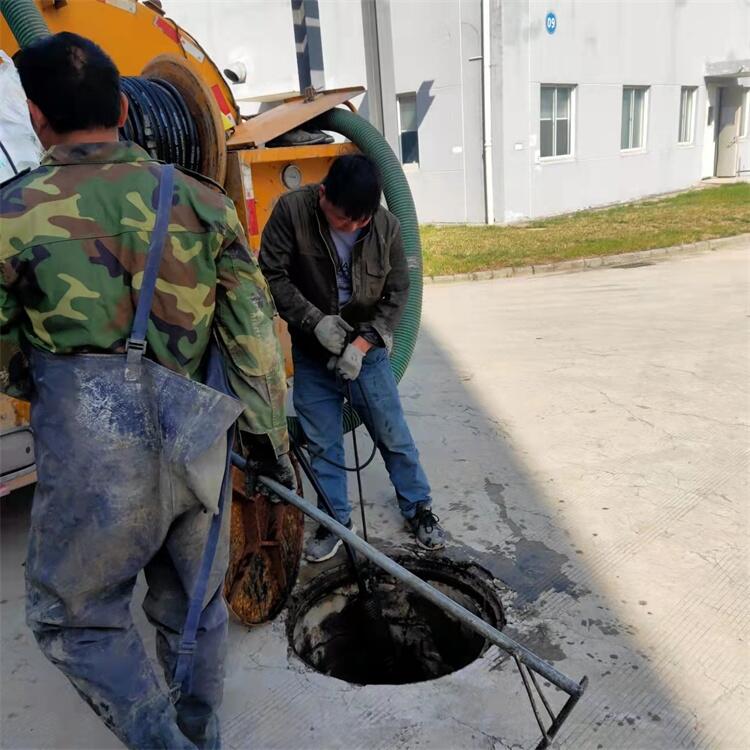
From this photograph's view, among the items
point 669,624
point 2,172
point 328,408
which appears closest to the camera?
point 2,172

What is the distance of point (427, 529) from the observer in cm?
322

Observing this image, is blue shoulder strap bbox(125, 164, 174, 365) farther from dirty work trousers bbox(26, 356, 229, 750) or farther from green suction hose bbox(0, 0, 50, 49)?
green suction hose bbox(0, 0, 50, 49)

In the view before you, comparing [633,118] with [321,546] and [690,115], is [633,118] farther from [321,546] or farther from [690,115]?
[321,546]

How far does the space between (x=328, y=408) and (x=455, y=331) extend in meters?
3.72

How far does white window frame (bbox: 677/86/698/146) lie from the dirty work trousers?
60.9 feet

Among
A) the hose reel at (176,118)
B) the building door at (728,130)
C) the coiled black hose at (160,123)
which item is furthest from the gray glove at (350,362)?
the building door at (728,130)

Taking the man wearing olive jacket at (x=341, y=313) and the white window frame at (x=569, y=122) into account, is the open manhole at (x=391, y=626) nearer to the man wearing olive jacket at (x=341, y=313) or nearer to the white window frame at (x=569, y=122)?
the man wearing olive jacket at (x=341, y=313)

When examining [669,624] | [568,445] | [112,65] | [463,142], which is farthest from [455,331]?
[463,142]

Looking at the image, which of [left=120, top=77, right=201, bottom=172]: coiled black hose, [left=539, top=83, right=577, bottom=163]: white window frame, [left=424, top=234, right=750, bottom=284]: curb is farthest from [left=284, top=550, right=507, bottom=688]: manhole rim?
[left=539, top=83, right=577, bottom=163]: white window frame

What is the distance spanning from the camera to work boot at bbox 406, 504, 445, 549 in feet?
10.5

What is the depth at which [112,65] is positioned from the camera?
167 cm

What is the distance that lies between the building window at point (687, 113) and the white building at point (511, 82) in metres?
0.59

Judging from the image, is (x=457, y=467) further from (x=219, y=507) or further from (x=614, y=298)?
(x=614, y=298)

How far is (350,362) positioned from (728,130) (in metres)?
20.8
